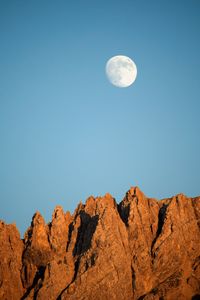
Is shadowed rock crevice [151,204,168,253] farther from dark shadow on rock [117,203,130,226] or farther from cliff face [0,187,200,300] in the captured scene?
dark shadow on rock [117,203,130,226]

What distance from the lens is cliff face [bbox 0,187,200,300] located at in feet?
287

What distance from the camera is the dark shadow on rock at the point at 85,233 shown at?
95800mm

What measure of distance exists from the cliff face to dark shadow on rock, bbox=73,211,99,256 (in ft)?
0.63

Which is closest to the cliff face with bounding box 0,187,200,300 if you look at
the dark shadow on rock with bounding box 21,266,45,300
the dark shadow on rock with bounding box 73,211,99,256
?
the dark shadow on rock with bounding box 21,266,45,300

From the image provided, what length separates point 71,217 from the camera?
360ft

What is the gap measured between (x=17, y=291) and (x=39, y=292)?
8.54 metres

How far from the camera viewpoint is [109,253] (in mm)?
90125

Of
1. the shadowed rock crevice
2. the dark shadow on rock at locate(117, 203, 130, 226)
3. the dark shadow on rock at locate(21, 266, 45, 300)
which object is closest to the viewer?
the dark shadow on rock at locate(21, 266, 45, 300)

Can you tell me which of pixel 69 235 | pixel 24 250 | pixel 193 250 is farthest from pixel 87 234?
pixel 193 250

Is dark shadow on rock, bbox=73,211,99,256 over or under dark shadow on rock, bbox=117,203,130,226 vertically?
under

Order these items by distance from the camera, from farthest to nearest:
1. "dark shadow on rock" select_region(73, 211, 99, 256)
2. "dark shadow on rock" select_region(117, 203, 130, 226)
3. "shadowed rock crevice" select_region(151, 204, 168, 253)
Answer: "dark shadow on rock" select_region(117, 203, 130, 226), "shadowed rock crevice" select_region(151, 204, 168, 253), "dark shadow on rock" select_region(73, 211, 99, 256)

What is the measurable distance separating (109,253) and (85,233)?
426 inches

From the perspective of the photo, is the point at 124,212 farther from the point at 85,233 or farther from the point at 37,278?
the point at 37,278

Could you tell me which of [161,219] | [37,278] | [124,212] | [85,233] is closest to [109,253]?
[85,233]
